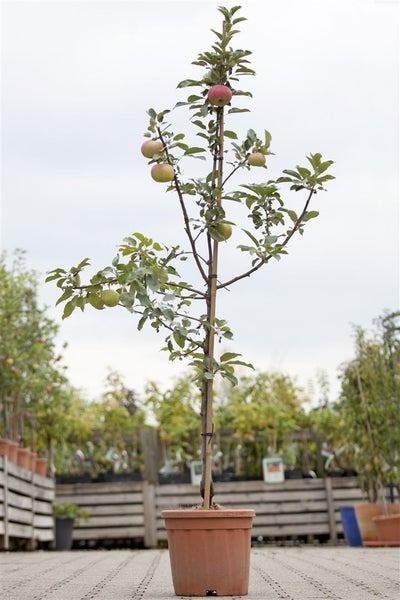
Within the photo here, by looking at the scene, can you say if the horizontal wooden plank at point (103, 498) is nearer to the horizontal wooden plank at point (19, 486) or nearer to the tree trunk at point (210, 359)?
the horizontal wooden plank at point (19, 486)

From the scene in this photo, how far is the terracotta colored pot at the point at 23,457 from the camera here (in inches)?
332

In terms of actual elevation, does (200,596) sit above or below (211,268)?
below

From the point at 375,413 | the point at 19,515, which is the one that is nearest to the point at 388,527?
the point at 375,413

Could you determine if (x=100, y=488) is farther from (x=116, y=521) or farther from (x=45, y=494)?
(x=45, y=494)

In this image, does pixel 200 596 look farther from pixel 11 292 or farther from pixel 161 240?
pixel 11 292

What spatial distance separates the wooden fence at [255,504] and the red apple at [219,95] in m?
6.65

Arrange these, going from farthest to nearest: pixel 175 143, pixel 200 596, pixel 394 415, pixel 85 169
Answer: pixel 394 415, pixel 85 169, pixel 175 143, pixel 200 596

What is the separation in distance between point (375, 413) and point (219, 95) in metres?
5.10

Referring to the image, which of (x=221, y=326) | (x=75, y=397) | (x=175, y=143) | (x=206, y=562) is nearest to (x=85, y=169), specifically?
(x=175, y=143)

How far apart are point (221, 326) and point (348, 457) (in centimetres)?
675

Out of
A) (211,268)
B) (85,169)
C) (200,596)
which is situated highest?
(85,169)

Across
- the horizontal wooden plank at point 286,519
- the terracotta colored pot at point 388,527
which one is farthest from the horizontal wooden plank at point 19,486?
the terracotta colored pot at point 388,527

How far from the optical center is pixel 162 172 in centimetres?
354

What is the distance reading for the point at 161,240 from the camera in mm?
3645
